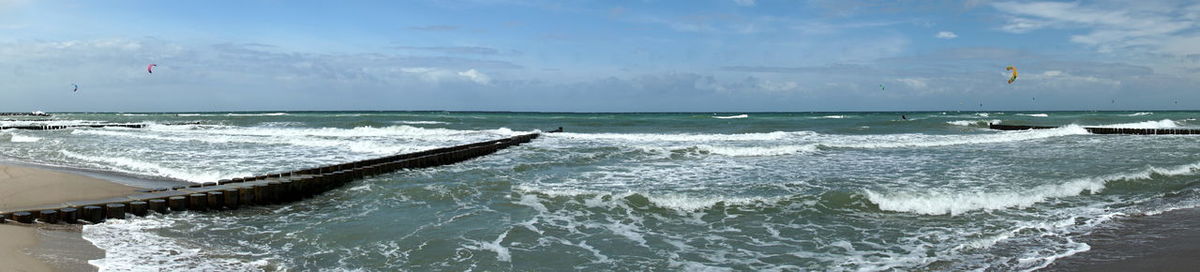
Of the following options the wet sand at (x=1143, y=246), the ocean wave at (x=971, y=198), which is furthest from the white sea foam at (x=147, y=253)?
the ocean wave at (x=971, y=198)

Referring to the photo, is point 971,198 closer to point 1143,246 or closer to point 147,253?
point 1143,246

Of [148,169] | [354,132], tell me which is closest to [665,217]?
[148,169]

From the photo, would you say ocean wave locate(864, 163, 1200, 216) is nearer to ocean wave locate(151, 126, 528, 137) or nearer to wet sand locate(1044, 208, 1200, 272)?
wet sand locate(1044, 208, 1200, 272)

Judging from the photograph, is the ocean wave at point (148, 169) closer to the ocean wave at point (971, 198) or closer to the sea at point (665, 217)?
the sea at point (665, 217)

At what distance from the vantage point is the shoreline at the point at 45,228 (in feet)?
21.1

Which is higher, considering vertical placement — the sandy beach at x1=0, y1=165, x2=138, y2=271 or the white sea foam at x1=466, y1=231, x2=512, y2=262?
the sandy beach at x1=0, y1=165, x2=138, y2=271

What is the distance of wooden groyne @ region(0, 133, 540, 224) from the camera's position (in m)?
8.84

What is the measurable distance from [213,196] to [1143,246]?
35.6ft

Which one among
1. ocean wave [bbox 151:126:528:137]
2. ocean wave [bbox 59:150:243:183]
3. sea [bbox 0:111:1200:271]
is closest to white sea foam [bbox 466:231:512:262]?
sea [bbox 0:111:1200:271]

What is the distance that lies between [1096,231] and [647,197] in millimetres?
5448

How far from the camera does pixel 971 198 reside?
11086 mm

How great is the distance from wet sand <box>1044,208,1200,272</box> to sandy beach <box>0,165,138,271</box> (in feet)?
27.5

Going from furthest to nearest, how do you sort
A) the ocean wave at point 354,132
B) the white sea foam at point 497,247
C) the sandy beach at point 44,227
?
the ocean wave at point 354,132, the white sea foam at point 497,247, the sandy beach at point 44,227

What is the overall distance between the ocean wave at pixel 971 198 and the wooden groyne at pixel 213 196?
338 inches
